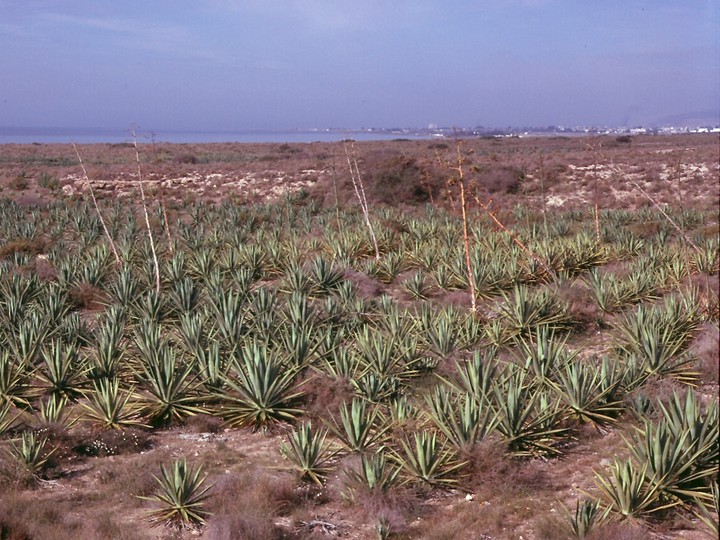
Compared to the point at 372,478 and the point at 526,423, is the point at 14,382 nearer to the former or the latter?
the point at 372,478

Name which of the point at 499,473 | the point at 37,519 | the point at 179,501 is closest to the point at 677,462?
the point at 499,473

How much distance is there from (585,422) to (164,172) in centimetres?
3414

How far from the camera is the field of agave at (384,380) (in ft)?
15.8

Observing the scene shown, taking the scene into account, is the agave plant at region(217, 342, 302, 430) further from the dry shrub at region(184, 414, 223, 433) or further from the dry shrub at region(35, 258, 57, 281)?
the dry shrub at region(35, 258, 57, 281)

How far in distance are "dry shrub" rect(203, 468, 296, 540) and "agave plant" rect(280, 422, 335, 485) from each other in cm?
14

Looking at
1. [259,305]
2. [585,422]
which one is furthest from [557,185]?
[585,422]

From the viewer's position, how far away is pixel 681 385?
682 cm

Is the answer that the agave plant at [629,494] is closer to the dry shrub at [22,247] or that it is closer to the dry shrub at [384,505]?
the dry shrub at [384,505]

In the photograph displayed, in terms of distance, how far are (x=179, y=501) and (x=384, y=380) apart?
258 cm

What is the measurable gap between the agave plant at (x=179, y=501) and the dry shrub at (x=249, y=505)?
0.10 meters

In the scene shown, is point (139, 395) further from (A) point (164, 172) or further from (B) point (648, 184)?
(A) point (164, 172)

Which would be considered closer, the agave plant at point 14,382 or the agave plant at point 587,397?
the agave plant at point 587,397

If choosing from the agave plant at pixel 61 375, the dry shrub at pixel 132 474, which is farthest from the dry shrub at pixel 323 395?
the agave plant at pixel 61 375

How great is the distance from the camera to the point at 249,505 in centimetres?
483
